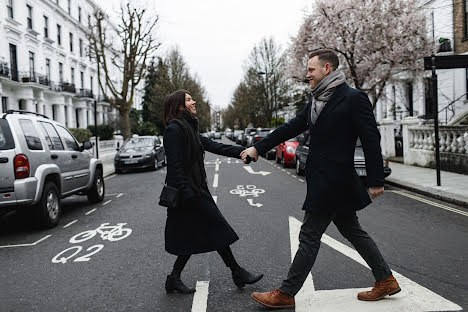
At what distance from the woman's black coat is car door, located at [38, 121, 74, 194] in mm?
4563

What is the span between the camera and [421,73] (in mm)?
20391

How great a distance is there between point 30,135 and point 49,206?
1.23 meters

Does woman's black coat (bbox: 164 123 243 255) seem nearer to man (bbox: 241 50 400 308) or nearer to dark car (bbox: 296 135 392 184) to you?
man (bbox: 241 50 400 308)

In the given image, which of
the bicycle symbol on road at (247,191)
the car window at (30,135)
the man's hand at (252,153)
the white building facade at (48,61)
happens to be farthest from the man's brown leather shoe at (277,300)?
the white building facade at (48,61)

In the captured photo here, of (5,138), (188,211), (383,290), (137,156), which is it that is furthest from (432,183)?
(137,156)

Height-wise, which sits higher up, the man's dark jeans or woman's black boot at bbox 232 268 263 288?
the man's dark jeans

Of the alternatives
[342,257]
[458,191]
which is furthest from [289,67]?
[342,257]

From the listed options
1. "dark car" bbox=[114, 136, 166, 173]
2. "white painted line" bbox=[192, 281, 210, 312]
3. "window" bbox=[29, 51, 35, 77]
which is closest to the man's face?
"white painted line" bbox=[192, 281, 210, 312]

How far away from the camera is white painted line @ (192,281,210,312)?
3575mm

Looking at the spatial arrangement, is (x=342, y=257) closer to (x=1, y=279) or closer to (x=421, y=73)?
(x=1, y=279)

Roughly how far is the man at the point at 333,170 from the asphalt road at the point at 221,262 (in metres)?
0.26

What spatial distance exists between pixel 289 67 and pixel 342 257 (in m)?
19.2

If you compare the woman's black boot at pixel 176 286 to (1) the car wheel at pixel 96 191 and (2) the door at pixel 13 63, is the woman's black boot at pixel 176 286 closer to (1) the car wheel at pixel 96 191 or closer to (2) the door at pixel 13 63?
(1) the car wheel at pixel 96 191

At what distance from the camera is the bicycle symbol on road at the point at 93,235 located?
535 cm
